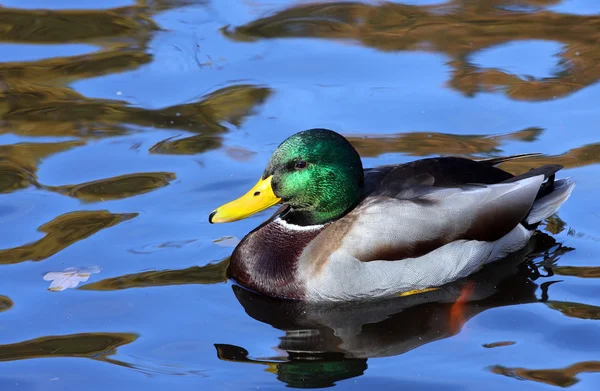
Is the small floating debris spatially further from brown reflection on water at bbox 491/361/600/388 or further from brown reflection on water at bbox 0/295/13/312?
brown reflection on water at bbox 0/295/13/312

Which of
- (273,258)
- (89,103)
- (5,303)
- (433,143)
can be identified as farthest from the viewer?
(89,103)

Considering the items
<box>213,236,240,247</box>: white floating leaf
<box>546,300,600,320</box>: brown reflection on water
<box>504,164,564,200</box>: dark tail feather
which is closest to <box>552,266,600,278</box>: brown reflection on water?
<box>546,300,600,320</box>: brown reflection on water

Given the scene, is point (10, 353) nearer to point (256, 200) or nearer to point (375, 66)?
point (256, 200)

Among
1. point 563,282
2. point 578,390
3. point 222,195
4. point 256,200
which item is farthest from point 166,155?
point 578,390

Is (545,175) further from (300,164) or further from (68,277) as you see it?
(68,277)

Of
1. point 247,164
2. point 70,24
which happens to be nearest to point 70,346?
point 247,164

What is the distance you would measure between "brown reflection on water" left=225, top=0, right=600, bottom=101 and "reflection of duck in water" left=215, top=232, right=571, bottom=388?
3.02 m

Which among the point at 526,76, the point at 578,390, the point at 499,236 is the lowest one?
the point at 578,390

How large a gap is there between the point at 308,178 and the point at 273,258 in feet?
1.87

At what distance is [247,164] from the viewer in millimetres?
8320

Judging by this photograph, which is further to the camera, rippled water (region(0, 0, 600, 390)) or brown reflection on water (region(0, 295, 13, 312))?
brown reflection on water (region(0, 295, 13, 312))

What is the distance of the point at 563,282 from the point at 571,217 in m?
0.91

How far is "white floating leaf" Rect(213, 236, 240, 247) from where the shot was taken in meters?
7.37

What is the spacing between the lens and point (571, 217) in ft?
24.9
